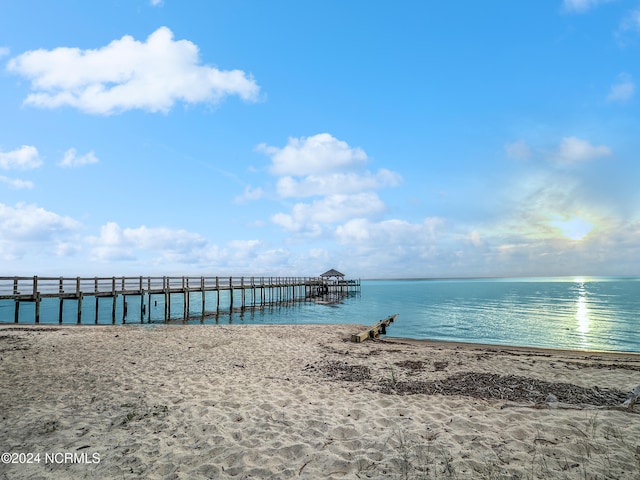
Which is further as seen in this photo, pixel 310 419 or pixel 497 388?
pixel 497 388

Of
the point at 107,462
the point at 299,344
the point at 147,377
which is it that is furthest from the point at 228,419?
the point at 299,344

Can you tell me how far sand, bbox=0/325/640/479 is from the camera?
189 inches

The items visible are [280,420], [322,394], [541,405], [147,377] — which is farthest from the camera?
[147,377]

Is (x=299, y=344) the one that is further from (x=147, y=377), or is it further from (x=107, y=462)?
(x=107, y=462)

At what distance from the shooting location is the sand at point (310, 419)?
4793 millimetres

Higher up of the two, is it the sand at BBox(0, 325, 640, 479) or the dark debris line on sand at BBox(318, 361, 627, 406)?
the sand at BBox(0, 325, 640, 479)

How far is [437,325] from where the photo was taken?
3147cm

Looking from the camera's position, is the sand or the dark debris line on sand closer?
the sand

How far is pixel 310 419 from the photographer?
249 inches

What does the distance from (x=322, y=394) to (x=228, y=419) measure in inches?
87.3

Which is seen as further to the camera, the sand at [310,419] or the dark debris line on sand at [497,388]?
the dark debris line on sand at [497,388]

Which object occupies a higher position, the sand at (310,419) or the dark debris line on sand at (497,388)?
the sand at (310,419)

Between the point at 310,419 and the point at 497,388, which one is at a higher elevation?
the point at 310,419

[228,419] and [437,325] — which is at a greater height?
[228,419]
